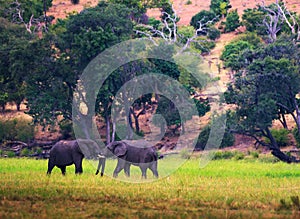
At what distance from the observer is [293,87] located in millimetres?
33781

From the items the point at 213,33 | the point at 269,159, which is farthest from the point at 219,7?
the point at 269,159

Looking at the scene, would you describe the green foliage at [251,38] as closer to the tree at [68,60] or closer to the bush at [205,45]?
the bush at [205,45]

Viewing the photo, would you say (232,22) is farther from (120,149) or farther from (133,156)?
(120,149)

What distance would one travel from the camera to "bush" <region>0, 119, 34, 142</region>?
40.0 m

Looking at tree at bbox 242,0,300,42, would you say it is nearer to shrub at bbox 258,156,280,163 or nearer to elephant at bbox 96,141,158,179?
shrub at bbox 258,156,280,163

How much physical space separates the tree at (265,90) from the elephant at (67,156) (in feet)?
41.3

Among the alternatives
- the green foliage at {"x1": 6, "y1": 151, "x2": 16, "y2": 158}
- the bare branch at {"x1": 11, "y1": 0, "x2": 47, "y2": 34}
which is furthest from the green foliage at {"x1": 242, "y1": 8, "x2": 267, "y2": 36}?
the green foliage at {"x1": 6, "y1": 151, "x2": 16, "y2": 158}

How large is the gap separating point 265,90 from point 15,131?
14.9m

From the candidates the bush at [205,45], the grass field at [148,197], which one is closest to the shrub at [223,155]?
the grass field at [148,197]

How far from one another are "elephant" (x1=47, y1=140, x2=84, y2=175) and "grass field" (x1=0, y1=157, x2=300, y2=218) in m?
0.90

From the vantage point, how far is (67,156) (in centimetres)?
2097

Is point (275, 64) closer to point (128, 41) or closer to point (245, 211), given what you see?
point (128, 41)

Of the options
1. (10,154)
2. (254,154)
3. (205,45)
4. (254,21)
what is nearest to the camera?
(254,154)

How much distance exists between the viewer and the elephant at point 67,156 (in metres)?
20.8
